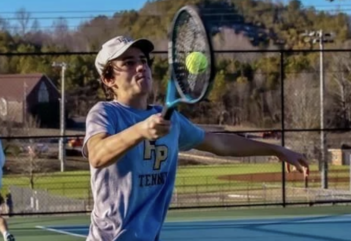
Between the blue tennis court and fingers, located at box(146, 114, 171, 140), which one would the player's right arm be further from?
the blue tennis court

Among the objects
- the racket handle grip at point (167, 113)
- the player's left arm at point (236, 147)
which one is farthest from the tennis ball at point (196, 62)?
the player's left arm at point (236, 147)

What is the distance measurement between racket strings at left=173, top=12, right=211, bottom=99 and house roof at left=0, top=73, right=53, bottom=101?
17002 millimetres

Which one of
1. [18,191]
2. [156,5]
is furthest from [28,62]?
[156,5]

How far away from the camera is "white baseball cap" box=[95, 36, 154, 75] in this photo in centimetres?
400

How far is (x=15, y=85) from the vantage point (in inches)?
863

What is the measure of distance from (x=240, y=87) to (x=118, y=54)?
94.3 feet

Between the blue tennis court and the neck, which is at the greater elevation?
the neck

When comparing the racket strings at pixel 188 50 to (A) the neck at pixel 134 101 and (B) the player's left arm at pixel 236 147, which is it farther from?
(B) the player's left arm at pixel 236 147

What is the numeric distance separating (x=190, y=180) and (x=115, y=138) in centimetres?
2408

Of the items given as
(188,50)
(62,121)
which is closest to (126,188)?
(188,50)

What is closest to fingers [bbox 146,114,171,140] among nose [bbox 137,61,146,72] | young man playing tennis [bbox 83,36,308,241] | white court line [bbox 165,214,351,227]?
young man playing tennis [bbox 83,36,308,241]

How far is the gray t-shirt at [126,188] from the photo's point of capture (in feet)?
12.9

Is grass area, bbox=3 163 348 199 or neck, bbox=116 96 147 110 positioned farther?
grass area, bbox=3 163 348 199

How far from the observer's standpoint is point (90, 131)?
3877 millimetres
